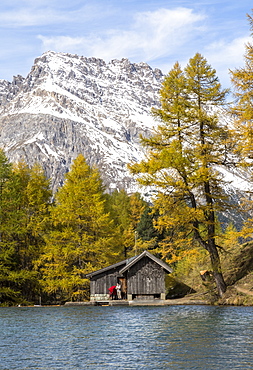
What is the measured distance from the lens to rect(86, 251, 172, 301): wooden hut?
141 feet

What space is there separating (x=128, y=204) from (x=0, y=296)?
138 feet

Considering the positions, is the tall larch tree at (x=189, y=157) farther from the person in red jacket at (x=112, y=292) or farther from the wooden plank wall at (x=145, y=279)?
the person in red jacket at (x=112, y=292)

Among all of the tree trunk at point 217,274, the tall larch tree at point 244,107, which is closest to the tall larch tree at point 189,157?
the tree trunk at point 217,274

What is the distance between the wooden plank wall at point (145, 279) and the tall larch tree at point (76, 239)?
2877 millimetres

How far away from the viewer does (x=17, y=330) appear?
19375 millimetres

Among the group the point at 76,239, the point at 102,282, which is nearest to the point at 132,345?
the point at 76,239

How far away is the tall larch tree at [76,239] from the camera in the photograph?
140ft

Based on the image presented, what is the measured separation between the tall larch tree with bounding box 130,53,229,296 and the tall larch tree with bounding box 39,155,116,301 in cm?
1194

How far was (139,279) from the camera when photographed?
142 feet

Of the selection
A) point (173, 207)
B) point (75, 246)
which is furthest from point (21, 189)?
point (173, 207)

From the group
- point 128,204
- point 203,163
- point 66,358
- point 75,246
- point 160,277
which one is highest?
point 128,204

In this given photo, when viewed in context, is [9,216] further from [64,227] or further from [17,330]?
[17,330]

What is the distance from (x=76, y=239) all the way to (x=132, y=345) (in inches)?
1121

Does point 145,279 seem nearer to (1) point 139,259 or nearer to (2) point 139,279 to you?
(2) point 139,279
